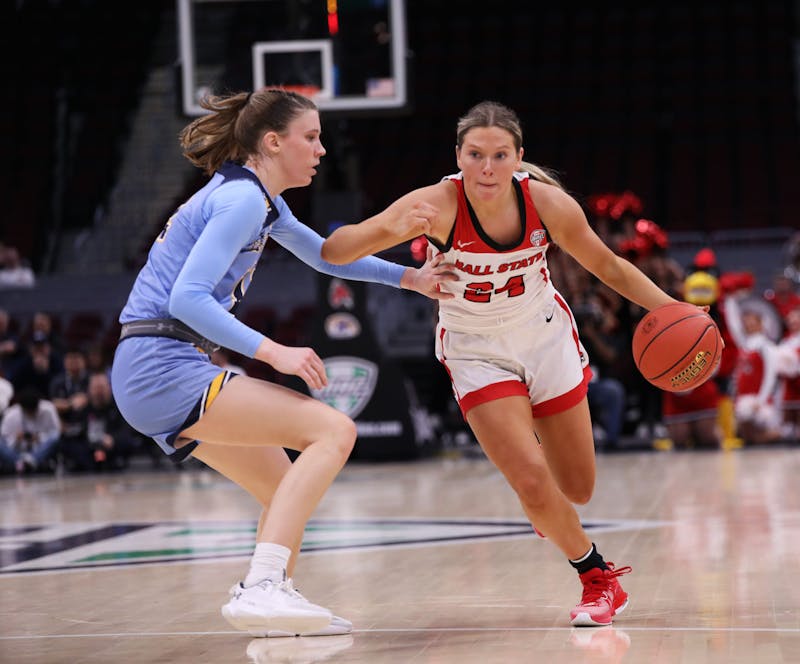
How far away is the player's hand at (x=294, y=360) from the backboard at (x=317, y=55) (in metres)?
7.36

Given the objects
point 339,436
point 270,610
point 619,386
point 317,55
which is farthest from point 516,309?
point 619,386

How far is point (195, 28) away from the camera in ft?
35.8

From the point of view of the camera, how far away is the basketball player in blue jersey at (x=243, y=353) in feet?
11.7

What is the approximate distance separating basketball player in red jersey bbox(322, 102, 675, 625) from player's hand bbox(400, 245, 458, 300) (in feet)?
0.16

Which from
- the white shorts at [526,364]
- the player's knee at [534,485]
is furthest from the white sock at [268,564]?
the white shorts at [526,364]

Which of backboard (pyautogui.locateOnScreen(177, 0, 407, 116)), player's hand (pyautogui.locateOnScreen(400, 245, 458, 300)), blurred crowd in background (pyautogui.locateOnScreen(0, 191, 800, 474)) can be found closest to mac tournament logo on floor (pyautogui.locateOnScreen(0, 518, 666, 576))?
player's hand (pyautogui.locateOnScreen(400, 245, 458, 300))

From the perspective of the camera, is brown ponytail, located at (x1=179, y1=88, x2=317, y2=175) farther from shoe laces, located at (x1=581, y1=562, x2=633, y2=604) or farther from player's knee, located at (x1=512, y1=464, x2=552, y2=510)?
shoe laces, located at (x1=581, y1=562, x2=633, y2=604)

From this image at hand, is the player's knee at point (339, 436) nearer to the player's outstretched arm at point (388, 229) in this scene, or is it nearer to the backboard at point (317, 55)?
the player's outstretched arm at point (388, 229)

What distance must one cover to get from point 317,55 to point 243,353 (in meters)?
7.61

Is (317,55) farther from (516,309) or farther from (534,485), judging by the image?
(534,485)

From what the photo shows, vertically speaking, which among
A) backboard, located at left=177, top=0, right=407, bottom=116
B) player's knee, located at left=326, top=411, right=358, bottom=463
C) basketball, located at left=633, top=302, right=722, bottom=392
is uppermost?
backboard, located at left=177, top=0, right=407, bottom=116

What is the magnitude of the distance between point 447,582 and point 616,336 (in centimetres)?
806

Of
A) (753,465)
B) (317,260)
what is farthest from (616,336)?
(317,260)

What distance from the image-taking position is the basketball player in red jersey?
13.4 feet
